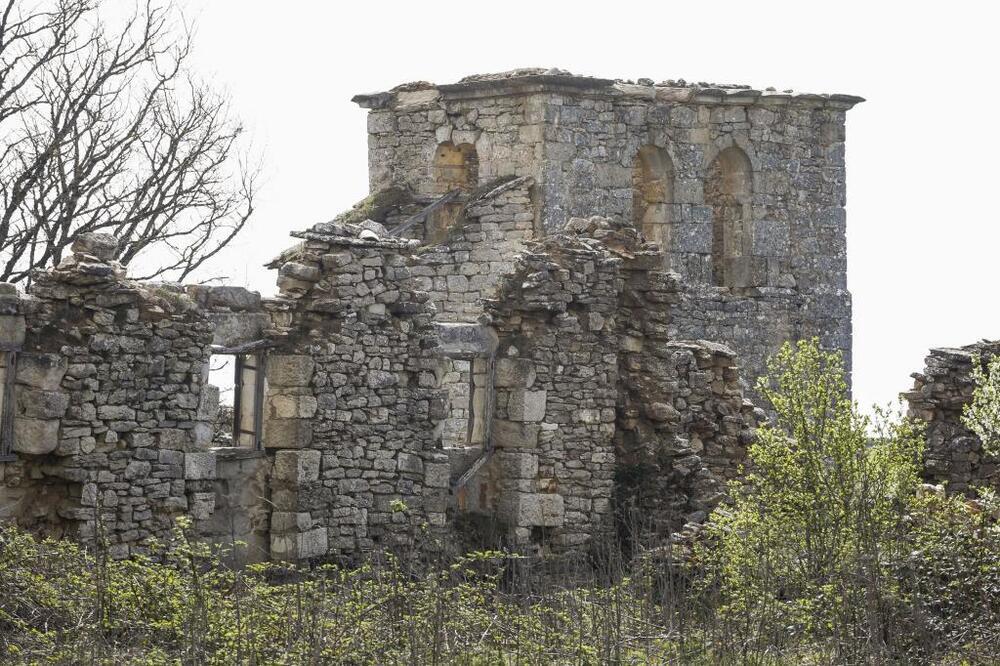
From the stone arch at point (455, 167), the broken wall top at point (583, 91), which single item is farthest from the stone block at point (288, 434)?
the stone arch at point (455, 167)

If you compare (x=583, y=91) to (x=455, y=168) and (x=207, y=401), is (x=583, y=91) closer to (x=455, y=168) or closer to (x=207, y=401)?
(x=455, y=168)

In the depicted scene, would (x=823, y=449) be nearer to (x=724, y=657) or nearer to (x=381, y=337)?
(x=724, y=657)

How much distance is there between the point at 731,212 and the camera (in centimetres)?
2880

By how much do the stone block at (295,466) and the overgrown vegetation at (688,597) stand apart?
2.78 ft

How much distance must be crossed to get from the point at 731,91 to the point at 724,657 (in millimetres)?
15622

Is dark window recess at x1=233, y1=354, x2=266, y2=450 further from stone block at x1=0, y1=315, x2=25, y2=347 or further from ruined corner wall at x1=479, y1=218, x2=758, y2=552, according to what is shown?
ruined corner wall at x1=479, y1=218, x2=758, y2=552

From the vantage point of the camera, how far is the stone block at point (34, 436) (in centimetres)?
1516

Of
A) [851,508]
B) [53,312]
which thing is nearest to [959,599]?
[851,508]

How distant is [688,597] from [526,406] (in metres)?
3.71

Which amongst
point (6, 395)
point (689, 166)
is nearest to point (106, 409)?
point (6, 395)

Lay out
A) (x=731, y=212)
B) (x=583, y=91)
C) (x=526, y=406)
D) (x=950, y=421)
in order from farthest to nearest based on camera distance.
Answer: (x=731, y=212)
(x=583, y=91)
(x=950, y=421)
(x=526, y=406)

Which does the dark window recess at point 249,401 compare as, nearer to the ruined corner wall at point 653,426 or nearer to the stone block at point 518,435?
the stone block at point 518,435

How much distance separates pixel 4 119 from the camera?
23969 millimetres

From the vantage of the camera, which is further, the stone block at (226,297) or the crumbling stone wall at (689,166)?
the crumbling stone wall at (689,166)
